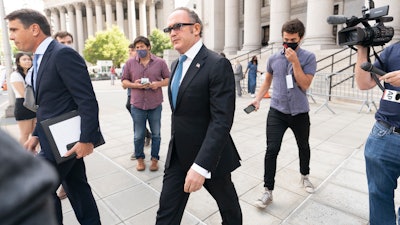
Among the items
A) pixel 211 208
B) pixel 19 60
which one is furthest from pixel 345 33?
pixel 19 60

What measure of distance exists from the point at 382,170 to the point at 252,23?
20.9 metres

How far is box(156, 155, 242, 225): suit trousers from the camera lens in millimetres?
2109

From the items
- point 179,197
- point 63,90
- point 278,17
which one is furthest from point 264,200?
point 278,17

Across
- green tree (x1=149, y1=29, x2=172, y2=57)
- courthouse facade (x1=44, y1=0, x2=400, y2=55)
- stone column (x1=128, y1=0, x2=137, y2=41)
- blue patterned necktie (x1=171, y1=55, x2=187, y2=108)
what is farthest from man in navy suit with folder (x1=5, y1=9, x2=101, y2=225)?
stone column (x1=128, y1=0, x2=137, y2=41)

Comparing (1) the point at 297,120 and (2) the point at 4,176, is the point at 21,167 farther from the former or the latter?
(1) the point at 297,120

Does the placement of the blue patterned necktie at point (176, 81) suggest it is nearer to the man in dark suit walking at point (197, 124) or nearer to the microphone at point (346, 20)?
the man in dark suit walking at point (197, 124)

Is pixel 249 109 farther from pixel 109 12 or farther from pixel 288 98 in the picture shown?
pixel 109 12

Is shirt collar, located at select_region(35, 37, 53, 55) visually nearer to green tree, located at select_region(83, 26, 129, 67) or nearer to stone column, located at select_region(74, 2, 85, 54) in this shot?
green tree, located at select_region(83, 26, 129, 67)

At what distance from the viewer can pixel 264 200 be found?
10.8 feet

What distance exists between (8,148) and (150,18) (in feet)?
223

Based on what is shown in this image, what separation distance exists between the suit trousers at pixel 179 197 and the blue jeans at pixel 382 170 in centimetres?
112

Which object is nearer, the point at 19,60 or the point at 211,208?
the point at 211,208

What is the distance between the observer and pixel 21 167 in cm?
48

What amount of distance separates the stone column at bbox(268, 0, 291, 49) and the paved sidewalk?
13.0 meters
